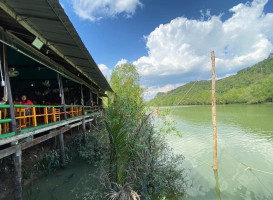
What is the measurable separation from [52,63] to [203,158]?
9733mm

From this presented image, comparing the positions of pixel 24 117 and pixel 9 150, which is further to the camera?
pixel 24 117

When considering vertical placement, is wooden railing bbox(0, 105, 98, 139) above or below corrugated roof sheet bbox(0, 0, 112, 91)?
below

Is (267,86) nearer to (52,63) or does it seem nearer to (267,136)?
(267,136)

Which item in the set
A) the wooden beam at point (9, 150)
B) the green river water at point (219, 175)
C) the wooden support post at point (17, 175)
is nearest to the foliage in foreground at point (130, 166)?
the green river water at point (219, 175)

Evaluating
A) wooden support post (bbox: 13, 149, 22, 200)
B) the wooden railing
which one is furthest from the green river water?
the wooden railing

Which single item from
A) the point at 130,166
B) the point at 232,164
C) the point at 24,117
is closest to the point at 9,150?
the point at 24,117

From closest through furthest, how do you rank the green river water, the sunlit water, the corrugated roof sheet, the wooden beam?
the corrugated roof sheet
the wooden beam
the green river water
the sunlit water

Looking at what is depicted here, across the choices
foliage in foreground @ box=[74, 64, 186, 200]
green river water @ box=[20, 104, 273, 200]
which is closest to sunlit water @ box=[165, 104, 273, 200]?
green river water @ box=[20, 104, 273, 200]

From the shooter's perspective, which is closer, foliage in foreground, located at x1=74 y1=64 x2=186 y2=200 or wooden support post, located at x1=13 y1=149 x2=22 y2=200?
foliage in foreground, located at x1=74 y1=64 x2=186 y2=200

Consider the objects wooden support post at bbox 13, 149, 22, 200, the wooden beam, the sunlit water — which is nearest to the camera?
the wooden beam

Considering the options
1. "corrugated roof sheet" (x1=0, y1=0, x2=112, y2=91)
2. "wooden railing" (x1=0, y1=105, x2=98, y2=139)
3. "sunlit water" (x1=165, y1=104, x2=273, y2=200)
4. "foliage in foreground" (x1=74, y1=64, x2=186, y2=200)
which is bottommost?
"sunlit water" (x1=165, y1=104, x2=273, y2=200)

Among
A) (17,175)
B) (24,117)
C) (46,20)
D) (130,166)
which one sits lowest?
(130,166)

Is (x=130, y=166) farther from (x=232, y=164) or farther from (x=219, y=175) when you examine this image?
(x=232, y=164)

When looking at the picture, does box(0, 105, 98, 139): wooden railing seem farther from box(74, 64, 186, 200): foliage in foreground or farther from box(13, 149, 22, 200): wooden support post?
box(74, 64, 186, 200): foliage in foreground
